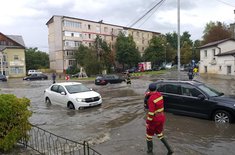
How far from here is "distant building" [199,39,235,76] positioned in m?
37.8

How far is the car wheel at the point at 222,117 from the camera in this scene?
9.80 meters

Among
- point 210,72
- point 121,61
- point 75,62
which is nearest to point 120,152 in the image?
point 210,72

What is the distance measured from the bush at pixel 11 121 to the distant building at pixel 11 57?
205 feet

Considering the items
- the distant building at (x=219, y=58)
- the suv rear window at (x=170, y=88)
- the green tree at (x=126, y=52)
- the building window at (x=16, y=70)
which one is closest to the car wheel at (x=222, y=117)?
the suv rear window at (x=170, y=88)

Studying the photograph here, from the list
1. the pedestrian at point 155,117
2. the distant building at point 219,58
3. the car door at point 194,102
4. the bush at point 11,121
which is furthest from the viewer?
the distant building at point 219,58

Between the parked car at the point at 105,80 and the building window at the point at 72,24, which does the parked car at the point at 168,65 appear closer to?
the building window at the point at 72,24

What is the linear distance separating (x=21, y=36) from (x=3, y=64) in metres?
11.9

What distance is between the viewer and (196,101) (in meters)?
10.7

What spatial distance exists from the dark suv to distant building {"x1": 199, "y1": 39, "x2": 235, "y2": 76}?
27.5 meters

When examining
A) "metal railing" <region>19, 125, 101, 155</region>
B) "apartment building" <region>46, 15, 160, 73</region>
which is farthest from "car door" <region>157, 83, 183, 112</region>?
"apartment building" <region>46, 15, 160, 73</region>

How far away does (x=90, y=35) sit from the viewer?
75.3 metres

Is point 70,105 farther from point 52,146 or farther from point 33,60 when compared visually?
point 33,60

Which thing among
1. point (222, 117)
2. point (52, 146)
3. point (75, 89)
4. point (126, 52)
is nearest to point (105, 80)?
point (75, 89)

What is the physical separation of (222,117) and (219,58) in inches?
1312
